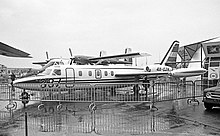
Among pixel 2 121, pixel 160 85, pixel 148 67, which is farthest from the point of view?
pixel 148 67

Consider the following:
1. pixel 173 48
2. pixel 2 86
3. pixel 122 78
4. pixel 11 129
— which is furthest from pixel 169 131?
pixel 173 48

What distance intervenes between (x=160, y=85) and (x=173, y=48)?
11.5m

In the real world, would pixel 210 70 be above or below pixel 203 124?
above

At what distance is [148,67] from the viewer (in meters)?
19.4

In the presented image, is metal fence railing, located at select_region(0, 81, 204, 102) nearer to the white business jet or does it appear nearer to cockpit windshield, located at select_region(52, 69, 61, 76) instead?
the white business jet

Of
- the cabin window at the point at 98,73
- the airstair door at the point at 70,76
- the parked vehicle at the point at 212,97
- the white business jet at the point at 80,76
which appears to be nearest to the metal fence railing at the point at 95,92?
the white business jet at the point at 80,76

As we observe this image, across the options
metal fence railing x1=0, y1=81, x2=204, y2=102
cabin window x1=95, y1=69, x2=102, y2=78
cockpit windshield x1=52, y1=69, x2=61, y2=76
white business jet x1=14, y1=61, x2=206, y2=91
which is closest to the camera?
metal fence railing x1=0, y1=81, x2=204, y2=102

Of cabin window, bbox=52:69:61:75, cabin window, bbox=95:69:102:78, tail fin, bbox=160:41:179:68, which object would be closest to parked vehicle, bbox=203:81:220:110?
cabin window, bbox=95:69:102:78

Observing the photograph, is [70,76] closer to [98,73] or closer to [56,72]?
[56,72]

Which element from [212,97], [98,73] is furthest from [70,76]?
[212,97]

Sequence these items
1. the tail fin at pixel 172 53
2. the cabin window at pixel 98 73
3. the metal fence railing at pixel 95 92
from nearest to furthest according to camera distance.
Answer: the metal fence railing at pixel 95 92
the cabin window at pixel 98 73
the tail fin at pixel 172 53

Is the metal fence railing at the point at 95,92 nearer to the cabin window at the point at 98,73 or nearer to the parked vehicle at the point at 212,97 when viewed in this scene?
the parked vehicle at the point at 212,97

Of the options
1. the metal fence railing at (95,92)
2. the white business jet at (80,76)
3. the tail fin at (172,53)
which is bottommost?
the metal fence railing at (95,92)

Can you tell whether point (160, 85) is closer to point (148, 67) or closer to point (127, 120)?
point (127, 120)
